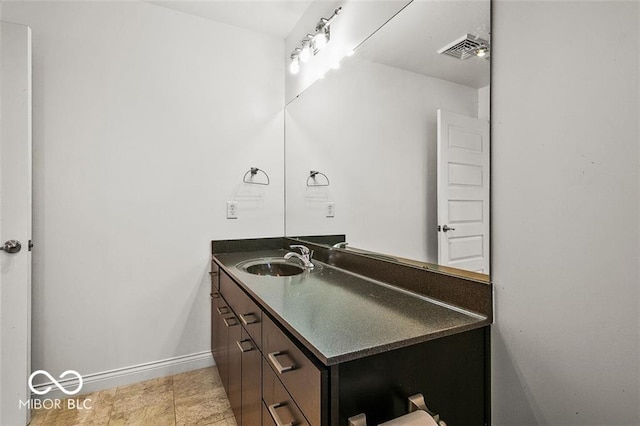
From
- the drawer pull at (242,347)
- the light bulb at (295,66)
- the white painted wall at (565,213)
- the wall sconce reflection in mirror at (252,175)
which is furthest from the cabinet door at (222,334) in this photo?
the light bulb at (295,66)

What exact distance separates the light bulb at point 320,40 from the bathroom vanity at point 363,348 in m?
1.39

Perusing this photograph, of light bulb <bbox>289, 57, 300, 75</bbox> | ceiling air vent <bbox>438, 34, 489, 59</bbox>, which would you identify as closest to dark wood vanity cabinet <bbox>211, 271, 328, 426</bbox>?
ceiling air vent <bbox>438, 34, 489, 59</bbox>

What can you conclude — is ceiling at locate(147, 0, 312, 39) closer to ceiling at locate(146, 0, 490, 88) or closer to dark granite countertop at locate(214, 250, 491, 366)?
ceiling at locate(146, 0, 490, 88)

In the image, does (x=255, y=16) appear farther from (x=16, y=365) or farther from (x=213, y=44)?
(x=16, y=365)

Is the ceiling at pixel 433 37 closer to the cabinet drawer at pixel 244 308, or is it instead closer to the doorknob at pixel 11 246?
the cabinet drawer at pixel 244 308

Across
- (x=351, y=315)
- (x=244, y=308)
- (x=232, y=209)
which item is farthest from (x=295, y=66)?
(x=351, y=315)

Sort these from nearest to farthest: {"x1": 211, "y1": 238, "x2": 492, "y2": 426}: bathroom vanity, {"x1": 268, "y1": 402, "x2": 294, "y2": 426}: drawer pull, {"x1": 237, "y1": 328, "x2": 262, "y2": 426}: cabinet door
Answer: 1. {"x1": 211, "y1": 238, "x2": 492, "y2": 426}: bathroom vanity
2. {"x1": 268, "y1": 402, "x2": 294, "y2": 426}: drawer pull
3. {"x1": 237, "y1": 328, "x2": 262, "y2": 426}: cabinet door

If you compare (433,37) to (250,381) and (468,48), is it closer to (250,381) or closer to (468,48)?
(468,48)

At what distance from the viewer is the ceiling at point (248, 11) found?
6.82 feet

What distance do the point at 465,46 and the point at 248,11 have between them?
1.66 metres

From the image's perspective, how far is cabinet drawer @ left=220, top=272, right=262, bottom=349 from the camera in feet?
4.09

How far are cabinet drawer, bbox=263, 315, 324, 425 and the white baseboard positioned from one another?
1419 mm

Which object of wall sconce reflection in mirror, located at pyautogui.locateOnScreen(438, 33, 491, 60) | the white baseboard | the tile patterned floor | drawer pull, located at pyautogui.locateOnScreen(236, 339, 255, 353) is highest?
wall sconce reflection in mirror, located at pyautogui.locateOnScreen(438, 33, 491, 60)

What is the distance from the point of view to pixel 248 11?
2.16 metres
